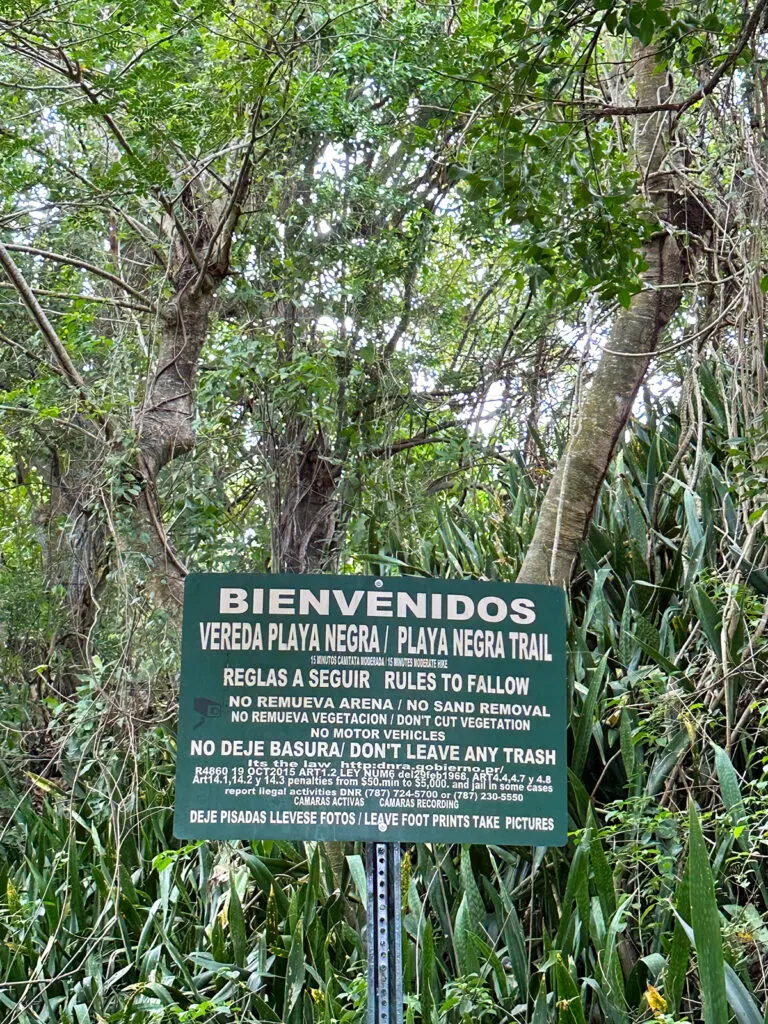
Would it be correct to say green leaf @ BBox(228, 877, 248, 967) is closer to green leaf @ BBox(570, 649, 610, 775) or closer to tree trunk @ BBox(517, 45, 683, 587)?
green leaf @ BBox(570, 649, 610, 775)

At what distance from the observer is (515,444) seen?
696 cm

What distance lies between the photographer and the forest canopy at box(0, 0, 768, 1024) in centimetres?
341

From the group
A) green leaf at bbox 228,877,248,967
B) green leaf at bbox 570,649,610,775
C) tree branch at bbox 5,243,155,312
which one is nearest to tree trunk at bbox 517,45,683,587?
green leaf at bbox 570,649,610,775

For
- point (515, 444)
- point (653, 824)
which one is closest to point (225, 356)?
point (515, 444)

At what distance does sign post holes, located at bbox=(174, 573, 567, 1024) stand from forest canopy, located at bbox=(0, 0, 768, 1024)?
52 cm

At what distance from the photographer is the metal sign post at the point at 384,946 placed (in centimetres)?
258

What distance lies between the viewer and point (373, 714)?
2740 millimetres

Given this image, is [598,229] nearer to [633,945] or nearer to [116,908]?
[633,945]

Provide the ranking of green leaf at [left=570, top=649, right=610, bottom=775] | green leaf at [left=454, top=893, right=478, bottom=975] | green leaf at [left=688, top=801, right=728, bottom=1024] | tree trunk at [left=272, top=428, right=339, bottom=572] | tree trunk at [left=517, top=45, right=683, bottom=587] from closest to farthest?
green leaf at [left=688, top=801, right=728, bottom=1024]
green leaf at [left=454, top=893, right=478, bottom=975]
green leaf at [left=570, top=649, right=610, bottom=775]
tree trunk at [left=517, top=45, right=683, bottom=587]
tree trunk at [left=272, top=428, right=339, bottom=572]

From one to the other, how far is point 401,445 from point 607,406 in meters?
2.63

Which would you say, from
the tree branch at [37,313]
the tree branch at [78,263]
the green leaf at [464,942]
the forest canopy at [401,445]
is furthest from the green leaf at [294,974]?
the tree branch at [78,263]

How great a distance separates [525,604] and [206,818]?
102 cm

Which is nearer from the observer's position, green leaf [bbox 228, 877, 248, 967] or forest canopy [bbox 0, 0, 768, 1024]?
forest canopy [bbox 0, 0, 768, 1024]

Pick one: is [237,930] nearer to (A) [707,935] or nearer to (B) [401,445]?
(A) [707,935]
